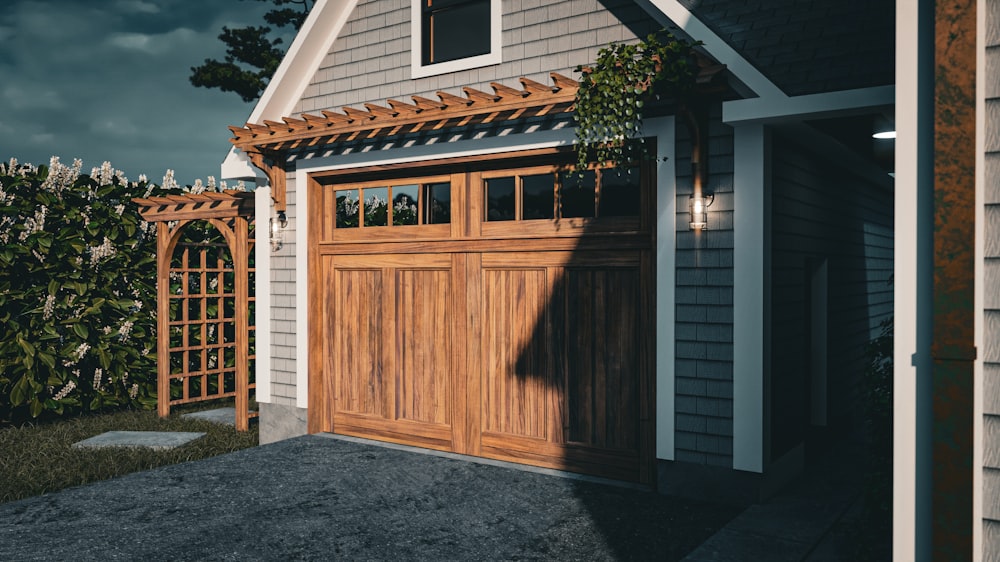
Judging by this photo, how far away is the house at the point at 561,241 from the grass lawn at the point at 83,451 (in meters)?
0.78

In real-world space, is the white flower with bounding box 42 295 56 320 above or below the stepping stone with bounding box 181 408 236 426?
above

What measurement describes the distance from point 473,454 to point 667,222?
9.22ft

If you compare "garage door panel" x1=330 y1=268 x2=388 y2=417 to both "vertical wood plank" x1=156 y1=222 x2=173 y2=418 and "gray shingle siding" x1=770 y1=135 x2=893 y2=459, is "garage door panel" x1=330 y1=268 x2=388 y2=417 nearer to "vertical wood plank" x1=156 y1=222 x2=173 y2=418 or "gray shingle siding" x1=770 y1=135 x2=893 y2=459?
"vertical wood plank" x1=156 y1=222 x2=173 y2=418

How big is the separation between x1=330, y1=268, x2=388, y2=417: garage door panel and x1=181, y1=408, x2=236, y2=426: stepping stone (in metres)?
2.06

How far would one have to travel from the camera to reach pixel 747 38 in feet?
18.9

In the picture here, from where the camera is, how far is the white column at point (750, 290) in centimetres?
549

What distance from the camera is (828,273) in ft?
24.9

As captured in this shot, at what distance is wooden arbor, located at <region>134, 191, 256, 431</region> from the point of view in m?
8.80

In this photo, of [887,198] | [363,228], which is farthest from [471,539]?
[887,198]

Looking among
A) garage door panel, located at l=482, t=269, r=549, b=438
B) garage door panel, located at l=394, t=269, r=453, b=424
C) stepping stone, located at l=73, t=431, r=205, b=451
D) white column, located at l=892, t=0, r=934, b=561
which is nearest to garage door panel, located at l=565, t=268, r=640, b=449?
garage door panel, located at l=482, t=269, r=549, b=438

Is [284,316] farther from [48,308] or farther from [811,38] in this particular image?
[811,38]

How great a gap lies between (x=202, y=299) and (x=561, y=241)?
551 centimetres

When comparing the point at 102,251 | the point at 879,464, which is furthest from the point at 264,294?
the point at 879,464

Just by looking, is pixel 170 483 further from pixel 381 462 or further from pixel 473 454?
pixel 473 454
